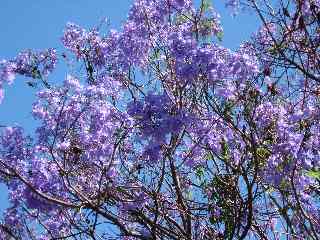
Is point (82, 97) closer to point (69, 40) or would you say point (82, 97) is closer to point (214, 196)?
point (214, 196)

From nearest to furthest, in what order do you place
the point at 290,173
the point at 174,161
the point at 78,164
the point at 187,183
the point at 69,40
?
the point at 290,173 < the point at 78,164 < the point at 174,161 < the point at 187,183 < the point at 69,40

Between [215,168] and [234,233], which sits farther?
[215,168]

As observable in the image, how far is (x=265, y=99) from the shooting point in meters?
8.01

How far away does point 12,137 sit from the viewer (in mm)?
7176

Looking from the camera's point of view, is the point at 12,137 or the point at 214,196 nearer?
the point at 12,137

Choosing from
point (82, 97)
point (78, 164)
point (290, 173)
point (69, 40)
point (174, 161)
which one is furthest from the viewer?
point (69, 40)

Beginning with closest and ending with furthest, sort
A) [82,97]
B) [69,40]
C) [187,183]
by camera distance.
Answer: [82,97], [187,183], [69,40]

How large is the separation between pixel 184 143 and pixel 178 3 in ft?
6.46

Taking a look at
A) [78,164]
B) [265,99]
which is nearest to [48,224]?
[78,164]

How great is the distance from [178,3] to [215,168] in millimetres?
2304

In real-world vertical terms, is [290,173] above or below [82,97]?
below

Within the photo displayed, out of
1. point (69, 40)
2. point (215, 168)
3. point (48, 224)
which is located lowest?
point (48, 224)

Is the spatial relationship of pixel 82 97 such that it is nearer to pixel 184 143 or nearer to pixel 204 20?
pixel 184 143

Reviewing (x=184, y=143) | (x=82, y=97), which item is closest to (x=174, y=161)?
(x=184, y=143)
